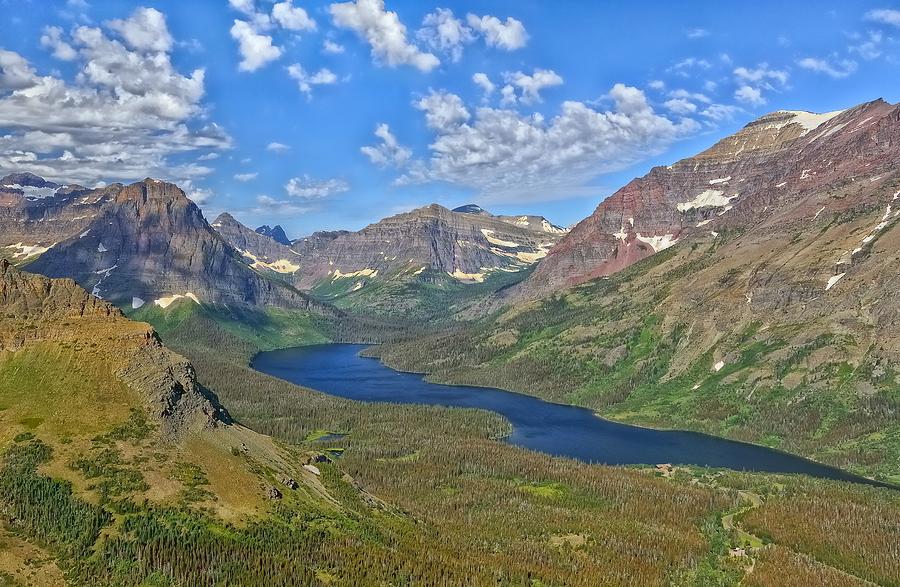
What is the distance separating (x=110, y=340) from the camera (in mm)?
153375

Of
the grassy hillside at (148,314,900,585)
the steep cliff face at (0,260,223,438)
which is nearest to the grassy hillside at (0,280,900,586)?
the grassy hillside at (148,314,900,585)

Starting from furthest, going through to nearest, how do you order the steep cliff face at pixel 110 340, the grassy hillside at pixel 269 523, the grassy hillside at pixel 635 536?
the steep cliff face at pixel 110 340, the grassy hillside at pixel 635 536, the grassy hillside at pixel 269 523

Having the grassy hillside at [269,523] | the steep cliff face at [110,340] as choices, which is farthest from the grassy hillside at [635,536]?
the steep cliff face at [110,340]

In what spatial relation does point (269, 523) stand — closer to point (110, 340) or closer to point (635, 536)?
point (110, 340)

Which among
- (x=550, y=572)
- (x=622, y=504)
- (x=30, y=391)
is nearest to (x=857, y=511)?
(x=622, y=504)

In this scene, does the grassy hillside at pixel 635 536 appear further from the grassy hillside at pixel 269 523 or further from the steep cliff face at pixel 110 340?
the steep cliff face at pixel 110 340

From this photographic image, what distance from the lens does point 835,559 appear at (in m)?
151

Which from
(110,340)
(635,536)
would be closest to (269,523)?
(110,340)

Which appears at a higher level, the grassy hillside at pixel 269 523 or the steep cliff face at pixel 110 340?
the steep cliff face at pixel 110 340

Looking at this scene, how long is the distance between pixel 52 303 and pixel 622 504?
158267 millimetres

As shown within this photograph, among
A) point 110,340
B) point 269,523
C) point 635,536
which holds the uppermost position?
point 110,340

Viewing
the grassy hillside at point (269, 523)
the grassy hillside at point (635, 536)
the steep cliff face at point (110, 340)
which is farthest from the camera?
the steep cliff face at point (110, 340)

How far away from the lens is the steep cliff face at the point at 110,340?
146 meters

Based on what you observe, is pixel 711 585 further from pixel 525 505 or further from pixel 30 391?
pixel 30 391
